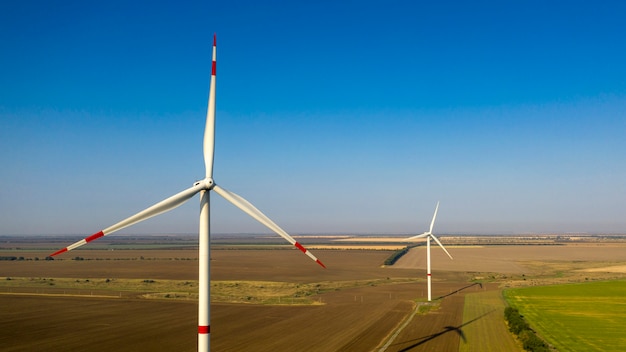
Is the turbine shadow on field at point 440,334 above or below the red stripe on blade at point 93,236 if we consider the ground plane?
below

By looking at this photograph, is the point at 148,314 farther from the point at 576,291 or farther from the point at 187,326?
the point at 576,291

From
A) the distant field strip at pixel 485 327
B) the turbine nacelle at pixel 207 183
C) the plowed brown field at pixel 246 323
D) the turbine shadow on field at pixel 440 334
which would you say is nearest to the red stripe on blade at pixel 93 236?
the turbine nacelle at pixel 207 183

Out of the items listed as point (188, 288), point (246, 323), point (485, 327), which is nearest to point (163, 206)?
point (246, 323)

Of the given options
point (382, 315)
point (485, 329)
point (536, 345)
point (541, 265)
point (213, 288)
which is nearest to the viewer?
point (536, 345)

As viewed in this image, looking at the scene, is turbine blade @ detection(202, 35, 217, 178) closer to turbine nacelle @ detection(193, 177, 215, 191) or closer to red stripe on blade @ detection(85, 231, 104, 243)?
turbine nacelle @ detection(193, 177, 215, 191)

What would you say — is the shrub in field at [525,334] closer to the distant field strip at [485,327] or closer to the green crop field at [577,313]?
the distant field strip at [485,327]

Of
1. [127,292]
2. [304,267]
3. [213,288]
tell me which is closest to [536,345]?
[213,288]
